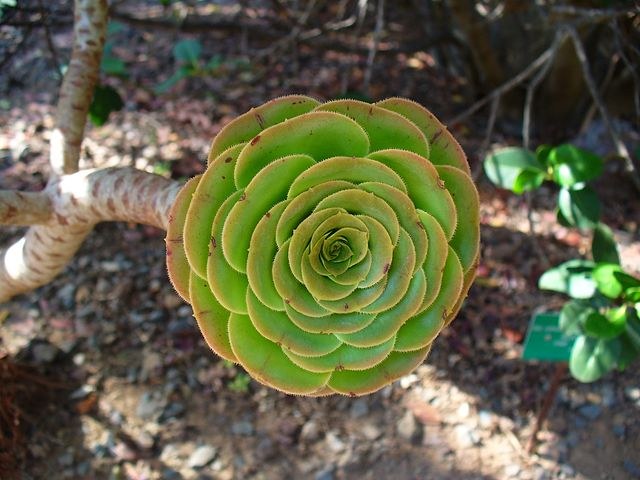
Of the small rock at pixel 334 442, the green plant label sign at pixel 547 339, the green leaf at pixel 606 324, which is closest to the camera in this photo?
the green leaf at pixel 606 324

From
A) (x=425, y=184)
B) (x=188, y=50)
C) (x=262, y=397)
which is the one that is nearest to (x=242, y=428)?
(x=262, y=397)

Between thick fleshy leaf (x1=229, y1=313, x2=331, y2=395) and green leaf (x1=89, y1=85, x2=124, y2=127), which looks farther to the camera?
green leaf (x1=89, y1=85, x2=124, y2=127)

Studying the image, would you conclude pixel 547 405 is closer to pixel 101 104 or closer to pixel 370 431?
pixel 370 431

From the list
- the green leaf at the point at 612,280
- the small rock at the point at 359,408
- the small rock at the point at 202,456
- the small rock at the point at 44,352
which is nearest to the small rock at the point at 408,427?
the small rock at the point at 359,408

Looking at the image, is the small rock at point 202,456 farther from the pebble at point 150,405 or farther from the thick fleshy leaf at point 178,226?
the thick fleshy leaf at point 178,226

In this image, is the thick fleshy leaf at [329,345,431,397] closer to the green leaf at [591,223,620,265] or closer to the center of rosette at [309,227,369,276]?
the center of rosette at [309,227,369,276]

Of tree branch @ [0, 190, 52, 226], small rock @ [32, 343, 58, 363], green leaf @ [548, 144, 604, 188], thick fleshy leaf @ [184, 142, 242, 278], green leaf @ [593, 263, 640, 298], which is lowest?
small rock @ [32, 343, 58, 363]

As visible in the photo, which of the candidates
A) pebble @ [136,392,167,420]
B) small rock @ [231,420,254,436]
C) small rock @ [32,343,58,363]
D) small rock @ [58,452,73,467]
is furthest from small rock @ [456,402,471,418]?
small rock @ [32,343,58,363]
